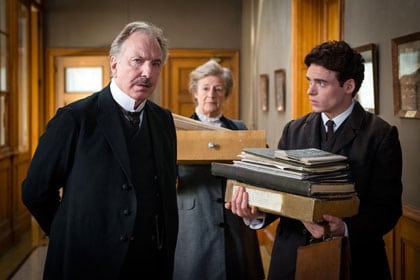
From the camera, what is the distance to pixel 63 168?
207cm

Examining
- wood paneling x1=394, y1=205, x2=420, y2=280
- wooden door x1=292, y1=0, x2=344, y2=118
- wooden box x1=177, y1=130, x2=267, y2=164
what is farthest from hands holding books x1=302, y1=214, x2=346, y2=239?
wooden door x1=292, y1=0, x2=344, y2=118

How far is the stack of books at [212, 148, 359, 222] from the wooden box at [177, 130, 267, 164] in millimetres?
1175

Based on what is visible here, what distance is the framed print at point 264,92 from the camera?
6539 mm

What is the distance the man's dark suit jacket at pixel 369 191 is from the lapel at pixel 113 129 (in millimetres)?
560

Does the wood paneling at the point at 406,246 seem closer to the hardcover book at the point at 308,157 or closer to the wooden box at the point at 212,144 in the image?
the wooden box at the point at 212,144

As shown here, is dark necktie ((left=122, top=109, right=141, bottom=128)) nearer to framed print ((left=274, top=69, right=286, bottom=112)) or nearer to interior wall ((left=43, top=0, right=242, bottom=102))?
framed print ((left=274, top=69, right=286, bottom=112))

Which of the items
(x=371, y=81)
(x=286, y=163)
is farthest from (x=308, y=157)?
(x=371, y=81)

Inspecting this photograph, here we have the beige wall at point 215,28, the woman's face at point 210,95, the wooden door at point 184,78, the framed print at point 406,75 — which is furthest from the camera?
the wooden door at point 184,78

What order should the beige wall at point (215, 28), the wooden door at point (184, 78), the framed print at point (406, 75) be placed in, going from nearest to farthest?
the framed print at point (406, 75) < the beige wall at point (215, 28) < the wooden door at point (184, 78)

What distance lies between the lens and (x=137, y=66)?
2131 mm

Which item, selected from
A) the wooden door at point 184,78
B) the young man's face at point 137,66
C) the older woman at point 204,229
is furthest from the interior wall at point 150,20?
the young man's face at point 137,66

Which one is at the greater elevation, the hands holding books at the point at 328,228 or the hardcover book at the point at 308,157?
the hardcover book at the point at 308,157

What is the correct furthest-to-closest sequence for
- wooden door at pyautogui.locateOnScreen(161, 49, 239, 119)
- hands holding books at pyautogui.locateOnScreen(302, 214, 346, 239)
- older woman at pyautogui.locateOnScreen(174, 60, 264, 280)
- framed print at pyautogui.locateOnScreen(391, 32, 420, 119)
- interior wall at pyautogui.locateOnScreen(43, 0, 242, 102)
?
1. wooden door at pyautogui.locateOnScreen(161, 49, 239, 119)
2. interior wall at pyautogui.locateOnScreen(43, 0, 242, 102)
3. older woman at pyautogui.locateOnScreen(174, 60, 264, 280)
4. framed print at pyautogui.locateOnScreen(391, 32, 420, 119)
5. hands holding books at pyautogui.locateOnScreen(302, 214, 346, 239)

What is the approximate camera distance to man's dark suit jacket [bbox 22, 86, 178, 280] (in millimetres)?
2043
